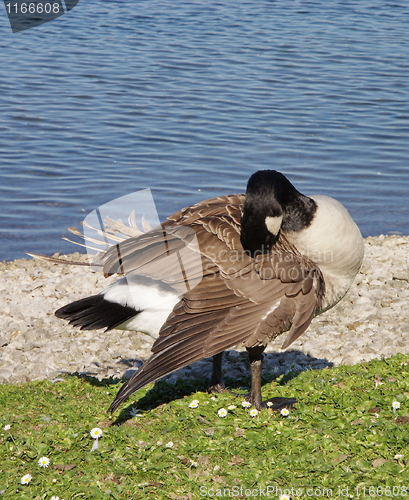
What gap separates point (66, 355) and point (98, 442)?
2.20m

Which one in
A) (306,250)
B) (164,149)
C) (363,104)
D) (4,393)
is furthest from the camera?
(363,104)

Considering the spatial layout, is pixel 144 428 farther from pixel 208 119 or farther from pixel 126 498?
pixel 208 119

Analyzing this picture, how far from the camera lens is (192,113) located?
50.3 ft

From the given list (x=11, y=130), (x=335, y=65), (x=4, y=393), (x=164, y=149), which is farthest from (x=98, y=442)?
(x=335, y=65)

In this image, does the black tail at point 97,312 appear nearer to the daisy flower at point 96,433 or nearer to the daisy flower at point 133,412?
the daisy flower at point 133,412

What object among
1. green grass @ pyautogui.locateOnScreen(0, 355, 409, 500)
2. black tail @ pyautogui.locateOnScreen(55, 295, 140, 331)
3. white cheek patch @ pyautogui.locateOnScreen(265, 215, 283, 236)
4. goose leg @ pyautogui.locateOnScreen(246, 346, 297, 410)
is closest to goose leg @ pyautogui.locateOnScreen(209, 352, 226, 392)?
green grass @ pyautogui.locateOnScreen(0, 355, 409, 500)

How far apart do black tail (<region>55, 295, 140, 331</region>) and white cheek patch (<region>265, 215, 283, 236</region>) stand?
116 cm

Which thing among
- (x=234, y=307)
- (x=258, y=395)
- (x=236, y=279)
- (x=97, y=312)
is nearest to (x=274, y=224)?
(x=236, y=279)

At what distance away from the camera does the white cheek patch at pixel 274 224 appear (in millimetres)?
4410

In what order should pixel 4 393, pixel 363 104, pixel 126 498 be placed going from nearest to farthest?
pixel 126 498 → pixel 4 393 → pixel 363 104

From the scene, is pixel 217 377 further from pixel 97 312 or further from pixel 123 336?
pixel 123 336

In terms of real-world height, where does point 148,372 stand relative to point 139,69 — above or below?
above

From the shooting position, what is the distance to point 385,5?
2725 centimetres

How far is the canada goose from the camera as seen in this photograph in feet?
14.0
